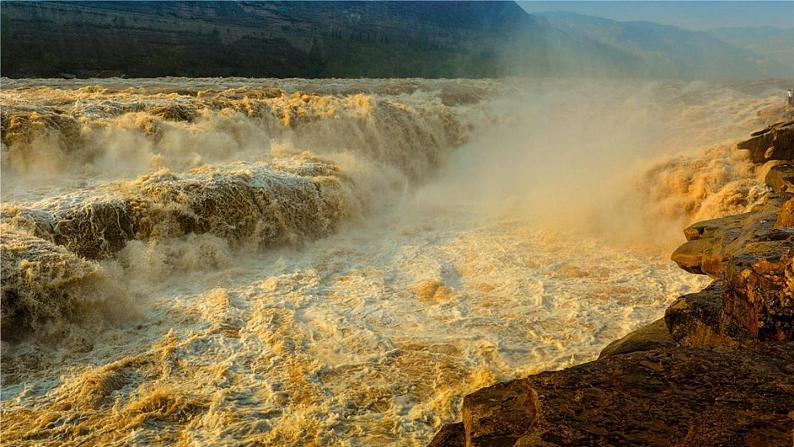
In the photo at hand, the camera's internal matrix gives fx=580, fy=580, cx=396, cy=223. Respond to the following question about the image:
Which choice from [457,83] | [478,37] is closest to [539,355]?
[457,83]

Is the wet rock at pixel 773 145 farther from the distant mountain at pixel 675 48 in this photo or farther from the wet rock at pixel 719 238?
the distant mountain at pixel 675 48

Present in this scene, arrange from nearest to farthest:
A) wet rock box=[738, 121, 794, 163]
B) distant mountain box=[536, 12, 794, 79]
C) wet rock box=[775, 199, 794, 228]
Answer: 1. wet rock box=[775, 199, 794, 228]
2. wet rock box=[738, 121, 794, 163]
3. distant mountain box=[536, 12, 794, 79]

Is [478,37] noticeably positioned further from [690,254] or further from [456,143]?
[690,254]

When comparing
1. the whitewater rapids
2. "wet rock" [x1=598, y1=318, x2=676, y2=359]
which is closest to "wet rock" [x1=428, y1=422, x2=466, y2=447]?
the whitewater rapids

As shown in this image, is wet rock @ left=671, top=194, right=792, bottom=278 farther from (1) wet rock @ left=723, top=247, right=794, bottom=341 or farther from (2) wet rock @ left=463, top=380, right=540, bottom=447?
(2) wet rock @ left=463, top=380, right=540, bottom=447

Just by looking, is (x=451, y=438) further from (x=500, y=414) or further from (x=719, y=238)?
(x=719, y=238)

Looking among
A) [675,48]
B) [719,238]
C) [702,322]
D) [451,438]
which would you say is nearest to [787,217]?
[719,238]

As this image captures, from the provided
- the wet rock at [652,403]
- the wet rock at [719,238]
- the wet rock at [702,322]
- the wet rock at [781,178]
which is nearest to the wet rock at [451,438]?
the wet rock at [652,403]
